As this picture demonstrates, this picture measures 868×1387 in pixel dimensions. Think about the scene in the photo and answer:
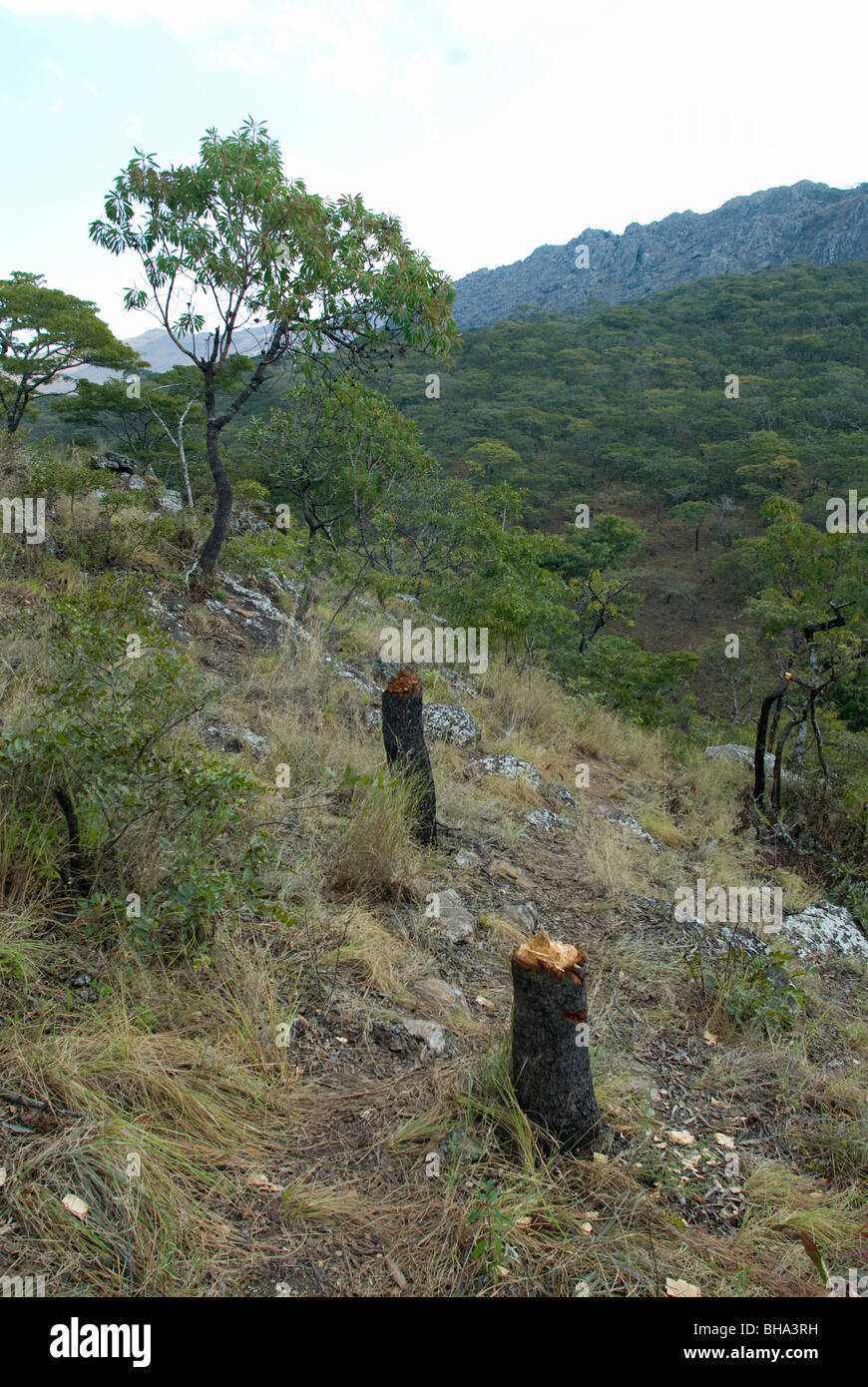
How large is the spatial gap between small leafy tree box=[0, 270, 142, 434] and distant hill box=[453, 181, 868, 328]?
62.8 metres

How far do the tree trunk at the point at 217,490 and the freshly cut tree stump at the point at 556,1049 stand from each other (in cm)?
572

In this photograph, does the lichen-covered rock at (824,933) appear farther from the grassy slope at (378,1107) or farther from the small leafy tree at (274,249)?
the small leafy tree at (274,249)

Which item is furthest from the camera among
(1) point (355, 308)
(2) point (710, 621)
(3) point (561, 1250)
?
(2) point (710, 621)

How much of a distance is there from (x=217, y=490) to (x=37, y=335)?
14821 mm

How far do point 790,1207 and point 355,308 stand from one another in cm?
655

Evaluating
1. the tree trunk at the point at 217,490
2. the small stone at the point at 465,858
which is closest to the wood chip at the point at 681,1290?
the small stone at the point at 465,858

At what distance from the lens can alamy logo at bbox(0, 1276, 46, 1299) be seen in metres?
1.46

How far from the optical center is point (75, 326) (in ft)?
60.2

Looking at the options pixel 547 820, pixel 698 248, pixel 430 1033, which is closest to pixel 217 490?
pixel 547 820

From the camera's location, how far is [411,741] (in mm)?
4141

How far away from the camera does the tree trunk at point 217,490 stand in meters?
6.84
